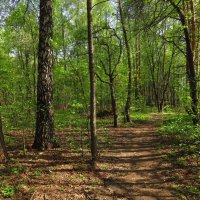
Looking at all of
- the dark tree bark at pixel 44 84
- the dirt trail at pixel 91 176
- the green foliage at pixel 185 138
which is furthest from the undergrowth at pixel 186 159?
the dark tree bark at pixel 44 84

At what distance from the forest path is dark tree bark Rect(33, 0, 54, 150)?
7.07 feet

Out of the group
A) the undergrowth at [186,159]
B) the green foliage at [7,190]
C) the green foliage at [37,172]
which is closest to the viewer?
the green foliage at [7,190]

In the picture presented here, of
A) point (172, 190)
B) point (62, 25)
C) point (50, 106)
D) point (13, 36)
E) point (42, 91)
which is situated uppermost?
point (62, 25)

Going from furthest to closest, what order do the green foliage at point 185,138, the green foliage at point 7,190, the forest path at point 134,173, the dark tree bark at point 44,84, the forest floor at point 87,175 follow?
the green foliage at point 185,138 < the dark tree bark at point 44,84 < the forest path at point 134,173 < the forest floor at point 87,175 < the green foliage at point 7,190

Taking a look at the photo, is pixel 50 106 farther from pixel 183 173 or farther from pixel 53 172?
pixel 183 173

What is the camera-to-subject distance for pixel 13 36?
835 inches

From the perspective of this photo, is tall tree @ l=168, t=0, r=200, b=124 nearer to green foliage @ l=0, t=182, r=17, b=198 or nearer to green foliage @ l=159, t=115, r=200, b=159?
green foliage @ l=159, t=115, r=200, b=159

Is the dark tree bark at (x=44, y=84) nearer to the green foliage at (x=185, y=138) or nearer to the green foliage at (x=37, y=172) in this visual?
the green foliage at (x=37, y=172)

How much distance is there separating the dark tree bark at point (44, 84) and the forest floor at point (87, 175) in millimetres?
583

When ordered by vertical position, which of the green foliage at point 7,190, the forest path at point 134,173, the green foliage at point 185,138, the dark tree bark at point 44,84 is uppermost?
the dark tree bark at point 44,84

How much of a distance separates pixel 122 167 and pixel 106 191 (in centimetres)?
202

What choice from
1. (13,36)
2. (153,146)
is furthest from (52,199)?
(13,36)

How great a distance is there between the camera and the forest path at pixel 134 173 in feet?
18.4

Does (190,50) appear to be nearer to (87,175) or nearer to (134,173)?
(134,173)
